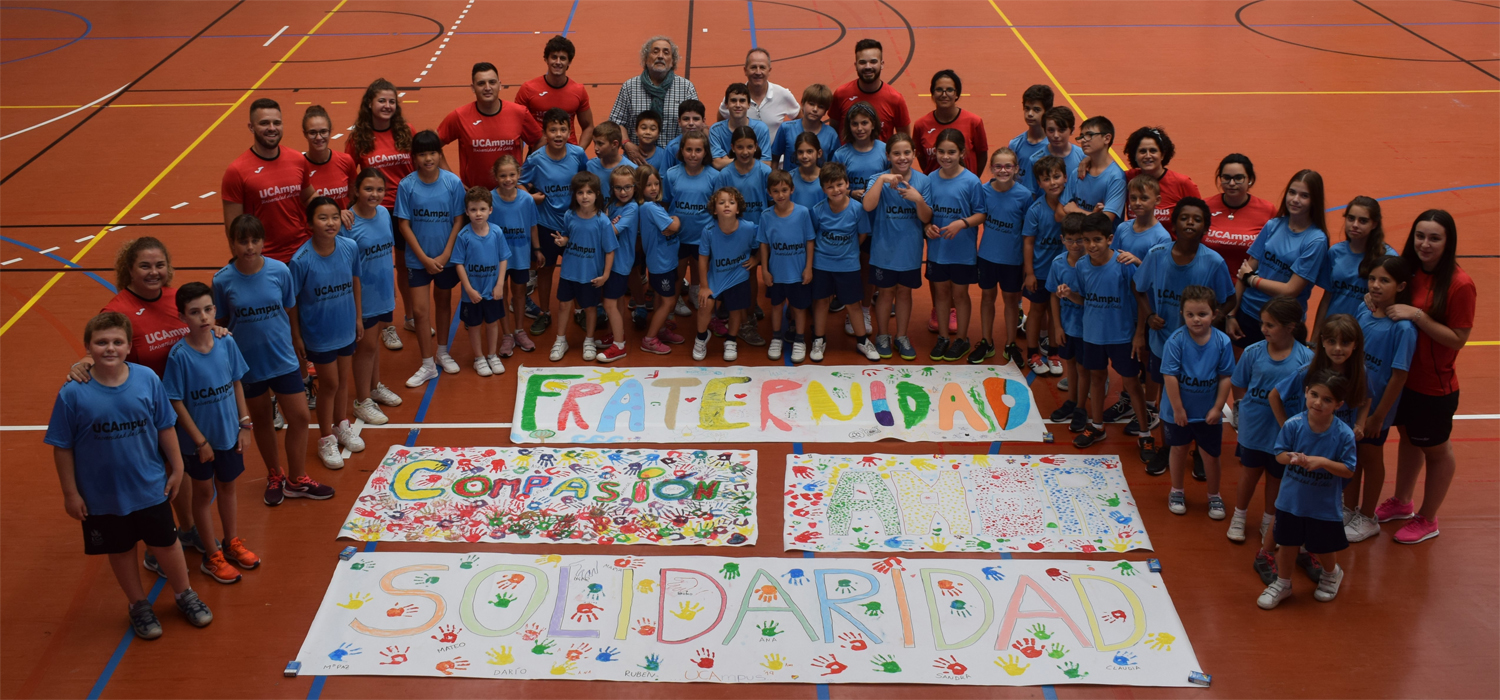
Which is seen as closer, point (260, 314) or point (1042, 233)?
point (260, 314)

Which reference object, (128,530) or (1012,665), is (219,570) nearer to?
(128,530)

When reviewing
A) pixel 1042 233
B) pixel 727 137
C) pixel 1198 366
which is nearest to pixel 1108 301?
pixel 1198 366

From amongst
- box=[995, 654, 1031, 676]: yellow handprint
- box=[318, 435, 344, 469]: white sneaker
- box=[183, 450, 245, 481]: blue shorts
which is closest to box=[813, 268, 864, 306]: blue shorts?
box=[995, 654, 1031, 676]: yellow handprint

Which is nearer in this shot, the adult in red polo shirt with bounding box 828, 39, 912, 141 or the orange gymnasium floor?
the orange gymnasium floor

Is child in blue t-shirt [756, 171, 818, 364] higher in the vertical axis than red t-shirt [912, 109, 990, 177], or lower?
lower

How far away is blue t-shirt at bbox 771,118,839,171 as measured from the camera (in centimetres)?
820

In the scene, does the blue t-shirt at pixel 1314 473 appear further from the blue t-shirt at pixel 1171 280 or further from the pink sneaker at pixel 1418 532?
the blue t-shirt at pixel 1171 280

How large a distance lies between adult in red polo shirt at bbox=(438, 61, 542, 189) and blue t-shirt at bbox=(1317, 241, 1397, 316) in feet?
18.2

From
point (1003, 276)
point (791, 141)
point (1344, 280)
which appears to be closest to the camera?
point (1344, 280)

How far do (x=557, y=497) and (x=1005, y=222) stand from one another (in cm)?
361

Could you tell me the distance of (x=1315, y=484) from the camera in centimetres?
518

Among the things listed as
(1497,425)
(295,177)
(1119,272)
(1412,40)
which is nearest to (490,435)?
(295,177)

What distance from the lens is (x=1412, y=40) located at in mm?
16266

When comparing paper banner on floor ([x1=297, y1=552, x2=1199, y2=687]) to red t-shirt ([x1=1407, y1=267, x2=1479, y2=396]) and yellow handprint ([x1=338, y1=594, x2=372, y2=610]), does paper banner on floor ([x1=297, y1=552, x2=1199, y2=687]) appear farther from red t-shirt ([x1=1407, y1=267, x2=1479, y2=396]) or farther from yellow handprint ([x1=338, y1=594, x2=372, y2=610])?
red t-shirt ([x1=1407, y1=267, x2=1479, y2=396])
